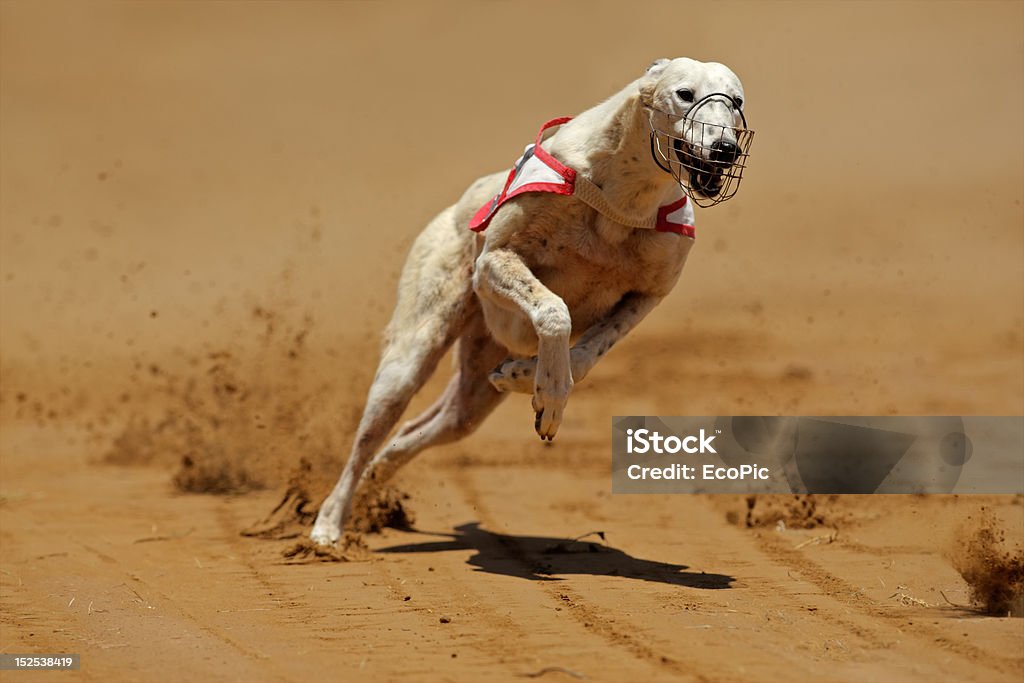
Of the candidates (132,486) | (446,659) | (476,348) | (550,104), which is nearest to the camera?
(446,659)

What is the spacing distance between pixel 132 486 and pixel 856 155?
1122cm

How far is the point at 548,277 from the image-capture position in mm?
5547

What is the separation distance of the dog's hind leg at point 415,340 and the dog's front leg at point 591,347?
916 millimetres

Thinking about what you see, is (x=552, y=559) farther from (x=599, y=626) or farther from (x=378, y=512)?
(x=599, y=626)

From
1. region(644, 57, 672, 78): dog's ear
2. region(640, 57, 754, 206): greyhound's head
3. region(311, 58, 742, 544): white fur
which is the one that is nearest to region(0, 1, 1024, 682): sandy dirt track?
→ region(311, 58, 742, 544): white fur

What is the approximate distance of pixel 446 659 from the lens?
4023mm

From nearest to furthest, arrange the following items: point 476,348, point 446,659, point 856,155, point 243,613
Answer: point 446,659
point 243,613
point 476,348
point 856,155

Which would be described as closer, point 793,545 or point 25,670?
point 25,670

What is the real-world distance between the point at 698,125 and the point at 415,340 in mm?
2160

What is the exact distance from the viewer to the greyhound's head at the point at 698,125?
4.62 m

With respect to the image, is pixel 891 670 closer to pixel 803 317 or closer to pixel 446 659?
pixel 446 659

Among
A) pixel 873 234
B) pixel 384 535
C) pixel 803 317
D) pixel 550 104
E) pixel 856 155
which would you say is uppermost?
pixel 550 104

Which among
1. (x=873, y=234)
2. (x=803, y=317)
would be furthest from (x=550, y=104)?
(x=803, y=317)

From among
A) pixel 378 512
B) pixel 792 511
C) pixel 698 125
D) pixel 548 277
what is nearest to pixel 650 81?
pixel 698 125
